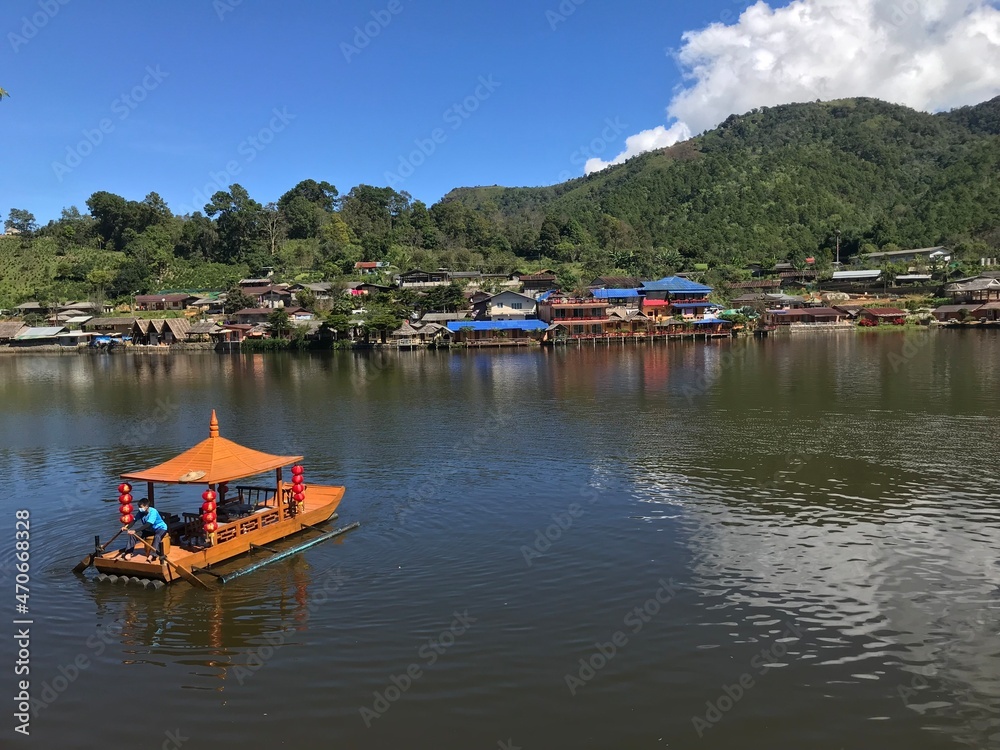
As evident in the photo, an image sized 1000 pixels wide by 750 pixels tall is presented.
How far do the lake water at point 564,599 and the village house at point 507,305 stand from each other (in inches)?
2062

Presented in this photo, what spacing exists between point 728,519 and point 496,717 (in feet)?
28.6

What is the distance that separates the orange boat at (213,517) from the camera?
12664 millimetres

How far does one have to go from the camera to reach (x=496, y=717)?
8695 mm

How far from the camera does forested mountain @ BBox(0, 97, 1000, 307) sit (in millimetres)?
100375

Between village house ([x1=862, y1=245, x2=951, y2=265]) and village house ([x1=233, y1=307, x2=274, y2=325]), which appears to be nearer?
village house ([x1=233, y1=307, x2=274, y2=325])

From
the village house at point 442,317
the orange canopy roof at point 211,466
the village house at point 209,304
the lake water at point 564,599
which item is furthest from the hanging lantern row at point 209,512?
the village house at point 209,304

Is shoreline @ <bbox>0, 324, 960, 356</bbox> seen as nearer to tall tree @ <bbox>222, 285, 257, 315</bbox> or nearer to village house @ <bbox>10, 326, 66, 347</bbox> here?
village house @ <bbox>10, 326, 66, 347</bbox>

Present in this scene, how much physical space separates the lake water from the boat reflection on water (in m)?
0.05

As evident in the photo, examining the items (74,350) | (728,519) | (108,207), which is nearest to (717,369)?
(728,519)

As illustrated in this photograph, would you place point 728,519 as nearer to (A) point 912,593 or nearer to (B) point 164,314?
(A) point 912,593

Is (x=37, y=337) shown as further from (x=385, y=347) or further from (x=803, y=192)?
(x=803, y=192)

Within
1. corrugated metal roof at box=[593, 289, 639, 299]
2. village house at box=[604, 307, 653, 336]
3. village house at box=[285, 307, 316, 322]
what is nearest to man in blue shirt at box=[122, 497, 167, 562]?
village house at box=[604, 307, 653, 336]

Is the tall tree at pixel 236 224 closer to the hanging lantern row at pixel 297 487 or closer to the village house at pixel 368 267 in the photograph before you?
the village house at pixel 368 267

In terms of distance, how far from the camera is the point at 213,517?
→ 13031 mm
